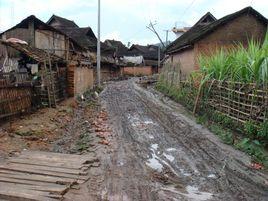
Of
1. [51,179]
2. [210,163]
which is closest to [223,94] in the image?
[210,163]

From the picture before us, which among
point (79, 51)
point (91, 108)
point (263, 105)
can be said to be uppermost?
point (79, 51)

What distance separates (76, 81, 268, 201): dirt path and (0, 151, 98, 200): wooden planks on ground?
1.18 ft

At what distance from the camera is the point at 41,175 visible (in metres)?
6.64

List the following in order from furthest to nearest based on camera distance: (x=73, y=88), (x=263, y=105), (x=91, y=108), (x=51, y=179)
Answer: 1. (x=73, y=88)
2. (x=91, y=108)
3. (x=263, y=105)
4. (x=51, y=179)

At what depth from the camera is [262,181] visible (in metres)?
7.04

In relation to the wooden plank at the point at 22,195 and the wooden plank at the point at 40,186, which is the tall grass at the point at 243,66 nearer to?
the wooden plank at the point at 40,186

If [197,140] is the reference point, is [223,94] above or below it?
above

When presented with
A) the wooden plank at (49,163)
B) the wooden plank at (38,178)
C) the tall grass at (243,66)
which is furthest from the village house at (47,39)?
the wooden plank at (38,178)

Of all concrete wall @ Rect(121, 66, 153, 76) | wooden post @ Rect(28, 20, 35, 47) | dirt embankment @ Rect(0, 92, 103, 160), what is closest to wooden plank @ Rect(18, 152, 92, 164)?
dirt embankment @ Rect(0, 92, 103, 160)

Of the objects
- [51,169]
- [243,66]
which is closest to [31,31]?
[243,66]

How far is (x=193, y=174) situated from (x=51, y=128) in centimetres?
643

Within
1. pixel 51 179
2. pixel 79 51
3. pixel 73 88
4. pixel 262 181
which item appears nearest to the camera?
pixel 51 179

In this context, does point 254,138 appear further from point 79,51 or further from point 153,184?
point 79,51

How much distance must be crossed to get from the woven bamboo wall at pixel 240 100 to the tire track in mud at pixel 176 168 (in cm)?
117
